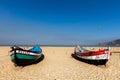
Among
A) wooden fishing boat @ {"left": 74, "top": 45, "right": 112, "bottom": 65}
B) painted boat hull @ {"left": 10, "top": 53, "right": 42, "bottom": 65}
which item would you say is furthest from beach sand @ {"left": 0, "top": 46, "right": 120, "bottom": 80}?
wooden fishing boat @ {"left": 74, "top": 45, "right": 112, "bottom": 65}

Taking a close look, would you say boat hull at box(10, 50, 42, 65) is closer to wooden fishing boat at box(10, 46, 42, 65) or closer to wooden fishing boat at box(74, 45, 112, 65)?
wooden fishing boat at box(10, 46, 42, 65)

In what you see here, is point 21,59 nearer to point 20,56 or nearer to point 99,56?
point 20,56

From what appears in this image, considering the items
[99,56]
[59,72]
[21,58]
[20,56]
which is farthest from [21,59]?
[99,56]

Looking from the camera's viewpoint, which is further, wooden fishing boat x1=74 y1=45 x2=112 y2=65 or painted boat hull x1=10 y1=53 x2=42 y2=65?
wooden fishing boat x1=74 y1=45 x2=112 y2=65

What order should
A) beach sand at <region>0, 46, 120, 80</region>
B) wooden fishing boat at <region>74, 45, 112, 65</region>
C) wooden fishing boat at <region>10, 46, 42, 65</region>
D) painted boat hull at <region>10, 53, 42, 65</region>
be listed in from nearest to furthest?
beach sand at <region>0, 46, 120, 80</region>
wooden fishing boat at <region>10, 46, 42, 65</region>
painted boat hull at <region>10, 53, 42, 65</region>
wooden fishing boat at <region>74, 45, 112, 65</region>

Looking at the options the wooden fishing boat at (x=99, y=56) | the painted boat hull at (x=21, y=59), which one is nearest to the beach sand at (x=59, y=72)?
the painted boat hull at (x=21, y=59)

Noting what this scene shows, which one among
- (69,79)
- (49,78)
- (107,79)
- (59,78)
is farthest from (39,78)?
(107,79)

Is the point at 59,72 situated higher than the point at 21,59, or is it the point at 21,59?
the point at 21,59

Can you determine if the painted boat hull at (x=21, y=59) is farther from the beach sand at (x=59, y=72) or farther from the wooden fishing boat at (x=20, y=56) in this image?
the beach sand at (x=59, y=72)

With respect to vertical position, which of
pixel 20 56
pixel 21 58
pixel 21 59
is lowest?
pixel 21 59

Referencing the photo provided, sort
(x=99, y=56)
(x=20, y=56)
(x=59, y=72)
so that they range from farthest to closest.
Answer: (x=99, y=56), (x=20, y=56), (x=59, y=72)

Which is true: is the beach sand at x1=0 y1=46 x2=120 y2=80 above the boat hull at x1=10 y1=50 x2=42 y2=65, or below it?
below

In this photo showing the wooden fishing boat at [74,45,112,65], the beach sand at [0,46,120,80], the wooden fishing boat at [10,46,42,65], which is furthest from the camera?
the wooden fishing boat at [74,45,112,65]

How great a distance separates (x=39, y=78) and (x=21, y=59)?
4.43 metres
